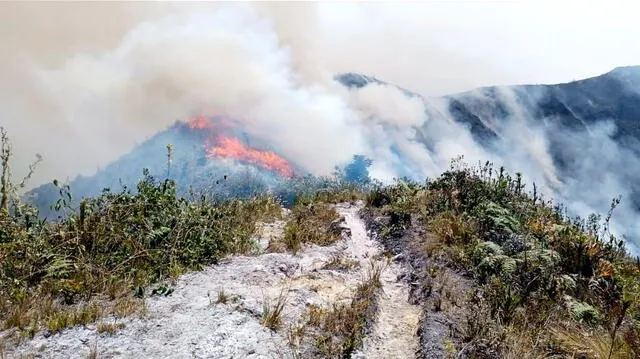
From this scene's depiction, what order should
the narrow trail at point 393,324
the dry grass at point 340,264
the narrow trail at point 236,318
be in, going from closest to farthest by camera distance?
Result: 1. the narrow trail at point 236,318
2. the narrow trail at point 393,324
3. the dry grass at point 340,264

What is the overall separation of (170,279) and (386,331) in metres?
3.64

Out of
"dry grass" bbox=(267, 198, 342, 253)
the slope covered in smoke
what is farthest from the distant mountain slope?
"dry grass" bbox=(267, 198, 342, 253)

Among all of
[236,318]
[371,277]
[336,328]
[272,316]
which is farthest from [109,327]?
[371,277]

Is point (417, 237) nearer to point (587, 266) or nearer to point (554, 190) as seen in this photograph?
point (587, 266)

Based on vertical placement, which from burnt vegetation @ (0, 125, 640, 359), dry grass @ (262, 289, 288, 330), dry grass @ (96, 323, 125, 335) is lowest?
dry grass @ (96, 323, 125, 335)

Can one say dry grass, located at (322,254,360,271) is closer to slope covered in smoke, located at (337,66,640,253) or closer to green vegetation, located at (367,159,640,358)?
green vegetation, located at (367,159,640,358)

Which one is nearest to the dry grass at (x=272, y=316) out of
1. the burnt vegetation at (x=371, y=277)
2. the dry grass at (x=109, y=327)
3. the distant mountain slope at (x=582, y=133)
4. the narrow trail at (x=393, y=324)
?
the burnt vegetation at (x=371, y=277)

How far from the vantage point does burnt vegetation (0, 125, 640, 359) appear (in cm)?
620

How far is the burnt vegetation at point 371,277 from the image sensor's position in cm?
620

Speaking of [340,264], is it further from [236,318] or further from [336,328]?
[236,318]

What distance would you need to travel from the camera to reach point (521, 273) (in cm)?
860

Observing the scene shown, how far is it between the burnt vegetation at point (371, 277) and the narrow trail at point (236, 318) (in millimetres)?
233

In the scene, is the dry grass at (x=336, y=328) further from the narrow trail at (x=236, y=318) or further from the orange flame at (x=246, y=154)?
the orange flame at (x=246, y=154)

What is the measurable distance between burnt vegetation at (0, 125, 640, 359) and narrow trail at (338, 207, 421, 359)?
0.67 ft
